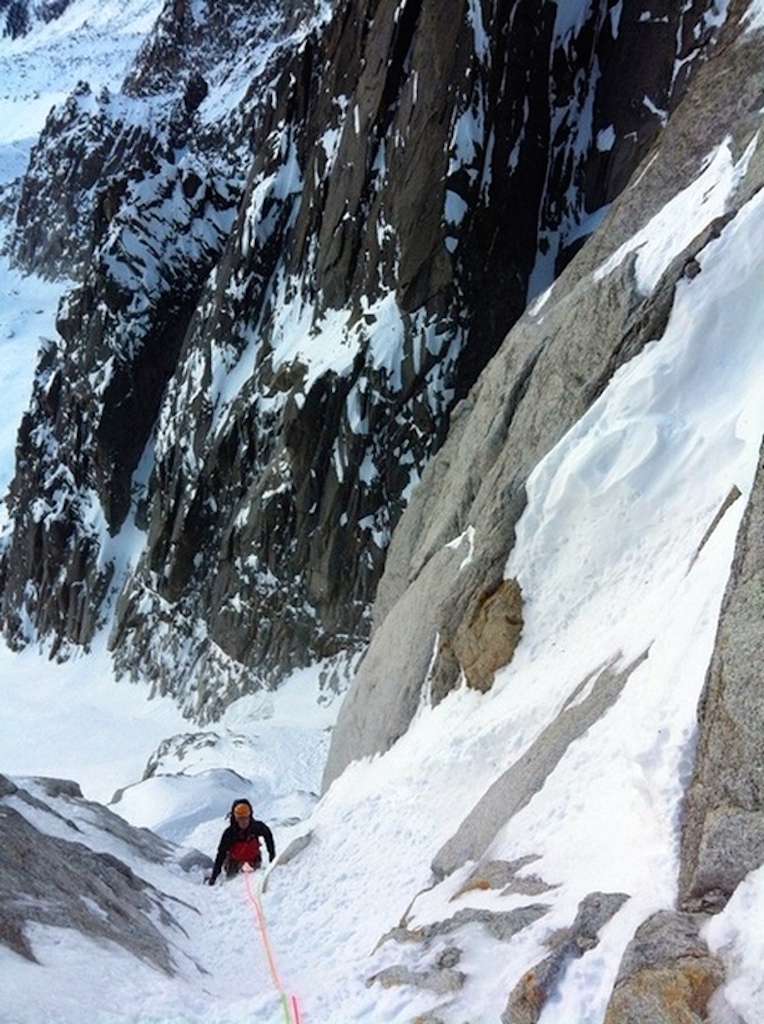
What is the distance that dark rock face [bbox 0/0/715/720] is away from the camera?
3309cm

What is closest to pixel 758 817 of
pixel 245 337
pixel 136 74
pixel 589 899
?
pixel 589 899

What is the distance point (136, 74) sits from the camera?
108 m

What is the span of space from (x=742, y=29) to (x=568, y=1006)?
78.9 feet

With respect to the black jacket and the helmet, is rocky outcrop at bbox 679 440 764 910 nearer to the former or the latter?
the helmet

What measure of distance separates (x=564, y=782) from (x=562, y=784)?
0.10 feet

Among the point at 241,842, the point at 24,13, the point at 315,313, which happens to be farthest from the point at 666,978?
the point at 24,13

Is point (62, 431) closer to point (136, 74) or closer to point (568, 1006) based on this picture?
point (568, 1006)

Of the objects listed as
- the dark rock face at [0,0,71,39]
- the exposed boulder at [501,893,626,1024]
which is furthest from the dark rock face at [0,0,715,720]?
the dark rock face at [0,0,71,39]

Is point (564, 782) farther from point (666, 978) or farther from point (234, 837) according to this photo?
point (234, 837)

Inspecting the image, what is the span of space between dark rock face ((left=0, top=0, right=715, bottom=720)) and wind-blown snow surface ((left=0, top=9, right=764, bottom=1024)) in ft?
51.1

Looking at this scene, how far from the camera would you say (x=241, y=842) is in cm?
1330

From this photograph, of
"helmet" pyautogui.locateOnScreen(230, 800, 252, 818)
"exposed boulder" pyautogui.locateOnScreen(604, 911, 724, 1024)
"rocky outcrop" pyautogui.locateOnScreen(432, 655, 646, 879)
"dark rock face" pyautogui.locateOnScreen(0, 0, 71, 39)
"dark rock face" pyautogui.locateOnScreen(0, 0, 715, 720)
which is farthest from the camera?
"dark rock face" pyautogui.locateOnScreen(0, 0, 71, 39)

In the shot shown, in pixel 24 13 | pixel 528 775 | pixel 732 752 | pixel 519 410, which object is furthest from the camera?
pixel 24 13

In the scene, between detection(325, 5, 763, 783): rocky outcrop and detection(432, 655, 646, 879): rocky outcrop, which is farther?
detection(325, 5, 763, 783): rocky outcrop
